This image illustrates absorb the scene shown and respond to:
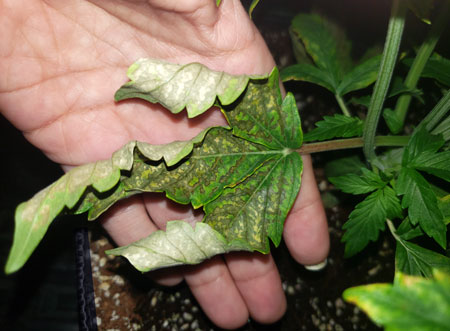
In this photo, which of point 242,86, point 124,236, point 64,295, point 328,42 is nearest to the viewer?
point 242,86

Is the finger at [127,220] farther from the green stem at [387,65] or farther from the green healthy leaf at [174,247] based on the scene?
the green stem at [387,65]

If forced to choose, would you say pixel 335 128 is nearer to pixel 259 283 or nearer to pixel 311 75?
pixel 311 75

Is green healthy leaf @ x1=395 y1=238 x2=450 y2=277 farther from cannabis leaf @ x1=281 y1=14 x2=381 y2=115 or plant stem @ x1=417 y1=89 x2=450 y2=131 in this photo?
cannabis leaf @ x1=281 y1=14 x2=381 y2=115

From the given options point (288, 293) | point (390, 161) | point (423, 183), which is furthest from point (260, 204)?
point (288, 293)

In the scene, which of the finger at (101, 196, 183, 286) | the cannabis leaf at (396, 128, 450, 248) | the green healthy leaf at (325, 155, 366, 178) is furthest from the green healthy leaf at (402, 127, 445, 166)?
the finger at (101, 196, 183, 286)

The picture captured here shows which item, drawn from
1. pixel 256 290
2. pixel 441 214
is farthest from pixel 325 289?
pixel 441 214

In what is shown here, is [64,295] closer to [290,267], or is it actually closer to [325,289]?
[290,267]
